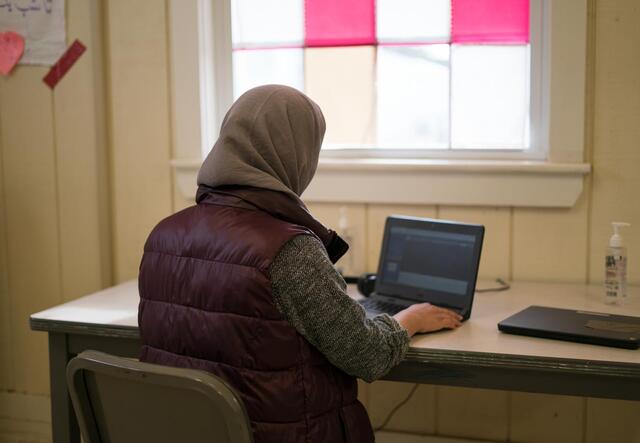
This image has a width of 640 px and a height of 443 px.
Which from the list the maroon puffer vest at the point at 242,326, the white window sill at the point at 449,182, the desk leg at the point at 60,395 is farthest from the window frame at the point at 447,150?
the maroon puffer vest at the point at 242,326

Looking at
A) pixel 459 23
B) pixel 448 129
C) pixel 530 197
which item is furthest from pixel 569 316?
pixel 459 23

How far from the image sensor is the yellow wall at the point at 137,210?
2229 millimetres

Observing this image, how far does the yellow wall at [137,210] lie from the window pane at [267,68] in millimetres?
235

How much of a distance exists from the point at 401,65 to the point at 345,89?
19cm

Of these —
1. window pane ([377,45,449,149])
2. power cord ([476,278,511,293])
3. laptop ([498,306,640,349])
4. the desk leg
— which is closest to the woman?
laptop ([498,306,640,349])

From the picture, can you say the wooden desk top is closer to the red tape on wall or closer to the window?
the window

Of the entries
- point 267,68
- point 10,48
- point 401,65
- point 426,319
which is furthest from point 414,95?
point 10,48

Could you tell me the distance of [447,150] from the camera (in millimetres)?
2441

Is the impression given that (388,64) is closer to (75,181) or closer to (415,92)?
(415,92)

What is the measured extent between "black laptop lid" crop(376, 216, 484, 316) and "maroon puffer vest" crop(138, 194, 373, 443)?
0.46 metres

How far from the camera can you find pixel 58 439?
2004 millimetres

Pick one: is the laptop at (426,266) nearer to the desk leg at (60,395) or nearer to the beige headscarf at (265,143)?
the beige headscarf at (265,143)

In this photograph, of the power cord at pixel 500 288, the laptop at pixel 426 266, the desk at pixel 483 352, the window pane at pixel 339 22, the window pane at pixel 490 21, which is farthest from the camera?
the window pane at pixel 339 22

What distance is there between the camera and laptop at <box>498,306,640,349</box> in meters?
1.63
